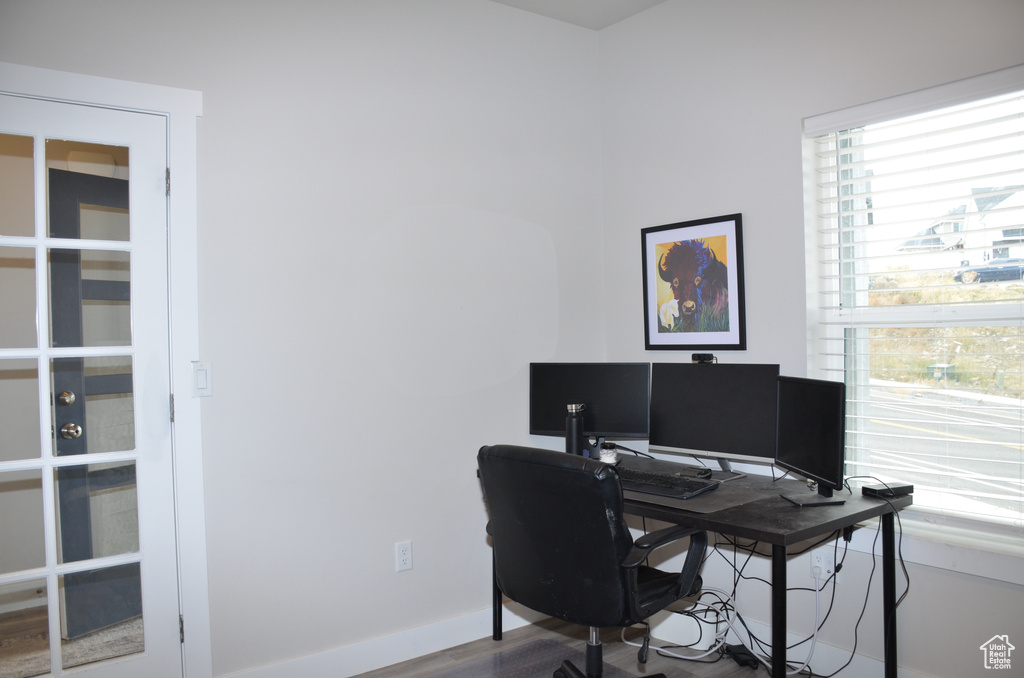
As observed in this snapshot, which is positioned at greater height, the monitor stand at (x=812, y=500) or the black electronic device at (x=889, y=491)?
the black electronic device at (x=889, y=491)

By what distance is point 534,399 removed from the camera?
3.30 meters

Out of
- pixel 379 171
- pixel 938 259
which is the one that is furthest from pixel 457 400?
pixel 938 259

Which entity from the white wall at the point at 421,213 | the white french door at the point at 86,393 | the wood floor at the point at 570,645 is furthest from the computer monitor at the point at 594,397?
the white french door at the point at 86,393

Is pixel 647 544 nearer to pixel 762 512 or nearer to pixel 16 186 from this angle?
pixel 762 512

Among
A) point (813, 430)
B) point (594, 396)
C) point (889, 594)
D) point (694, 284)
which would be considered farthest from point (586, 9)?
point (889, 594)

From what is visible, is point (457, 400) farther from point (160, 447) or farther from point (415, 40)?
point (415, 40)

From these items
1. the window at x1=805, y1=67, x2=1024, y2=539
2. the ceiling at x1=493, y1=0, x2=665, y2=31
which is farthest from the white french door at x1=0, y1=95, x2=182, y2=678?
the window at x1=805, y1=67, x2=1024, y2=539

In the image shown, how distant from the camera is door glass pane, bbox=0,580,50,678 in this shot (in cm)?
223

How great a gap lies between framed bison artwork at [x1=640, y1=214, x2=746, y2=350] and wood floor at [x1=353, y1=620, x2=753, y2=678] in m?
1.32

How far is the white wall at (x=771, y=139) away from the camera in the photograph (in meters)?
2.34

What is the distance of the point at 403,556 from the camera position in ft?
9.78

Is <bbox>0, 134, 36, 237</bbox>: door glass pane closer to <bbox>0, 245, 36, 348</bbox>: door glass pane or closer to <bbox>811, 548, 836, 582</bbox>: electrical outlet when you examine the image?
<bbox>0, 245, 36, 348</bbox>: door glass pane

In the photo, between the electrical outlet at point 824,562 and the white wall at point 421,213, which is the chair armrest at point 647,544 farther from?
the white wall at point 421,213

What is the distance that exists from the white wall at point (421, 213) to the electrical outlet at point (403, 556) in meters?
0.04
